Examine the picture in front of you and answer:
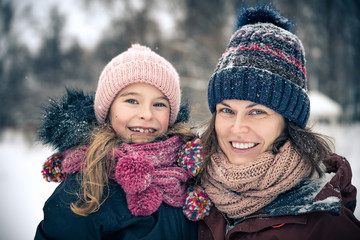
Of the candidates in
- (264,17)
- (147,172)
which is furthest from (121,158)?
(264,17)

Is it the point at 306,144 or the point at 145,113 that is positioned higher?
the point at 145,113

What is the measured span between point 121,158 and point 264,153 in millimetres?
933

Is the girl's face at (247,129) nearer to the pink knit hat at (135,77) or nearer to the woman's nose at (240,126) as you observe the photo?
the woman's nose at (240,126)

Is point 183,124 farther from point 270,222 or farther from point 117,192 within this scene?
point 270,222

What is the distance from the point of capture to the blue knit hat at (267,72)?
1.59 meters

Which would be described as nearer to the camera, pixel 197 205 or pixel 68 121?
pixel 197 205

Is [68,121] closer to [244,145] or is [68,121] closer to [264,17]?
[244,145]

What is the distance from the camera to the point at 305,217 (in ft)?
4.70

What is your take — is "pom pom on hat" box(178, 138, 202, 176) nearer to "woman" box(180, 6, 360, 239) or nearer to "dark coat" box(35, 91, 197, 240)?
"woman" box(180, 6, 360, 239)

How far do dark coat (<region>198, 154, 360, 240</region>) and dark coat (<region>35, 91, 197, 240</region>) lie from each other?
10.6 inches

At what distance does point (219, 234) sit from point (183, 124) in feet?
3.12

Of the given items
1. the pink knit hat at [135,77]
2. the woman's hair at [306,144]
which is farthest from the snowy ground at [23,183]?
the woman's hair at [306,144]

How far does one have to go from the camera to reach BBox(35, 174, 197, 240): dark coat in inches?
60.1

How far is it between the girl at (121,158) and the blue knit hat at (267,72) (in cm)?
54
